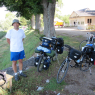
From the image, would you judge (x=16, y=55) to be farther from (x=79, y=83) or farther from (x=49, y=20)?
(x=49, y=20)

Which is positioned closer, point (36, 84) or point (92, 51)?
point (36, 84)

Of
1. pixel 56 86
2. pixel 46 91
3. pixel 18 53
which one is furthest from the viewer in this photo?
pixel 18 53

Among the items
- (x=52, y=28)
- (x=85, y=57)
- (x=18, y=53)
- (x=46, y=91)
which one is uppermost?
(x=52, y=28)

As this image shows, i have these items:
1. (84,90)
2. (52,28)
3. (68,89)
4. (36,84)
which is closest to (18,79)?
(36,84)

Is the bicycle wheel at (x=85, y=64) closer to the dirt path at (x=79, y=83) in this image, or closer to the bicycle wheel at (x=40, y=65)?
the dirt path at (x=79, y=83)

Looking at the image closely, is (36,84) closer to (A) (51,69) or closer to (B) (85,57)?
(A) (51,69)

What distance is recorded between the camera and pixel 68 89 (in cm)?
350

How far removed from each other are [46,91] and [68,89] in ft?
2.29

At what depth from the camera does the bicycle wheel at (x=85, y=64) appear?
4552 mm

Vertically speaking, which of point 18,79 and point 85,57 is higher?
point 85,57

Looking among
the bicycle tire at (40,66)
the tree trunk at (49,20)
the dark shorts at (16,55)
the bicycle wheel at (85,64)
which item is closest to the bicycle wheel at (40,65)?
the bicycle tire at (40,66)

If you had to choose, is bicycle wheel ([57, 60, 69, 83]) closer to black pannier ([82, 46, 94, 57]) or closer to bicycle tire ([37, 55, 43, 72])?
bicycle tire ([37, 55, 43, 72])

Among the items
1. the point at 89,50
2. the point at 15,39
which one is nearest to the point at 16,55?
the point at 15,39

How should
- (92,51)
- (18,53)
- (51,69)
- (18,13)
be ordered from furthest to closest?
(18,13), (51,69), (92,51), (18,53)
